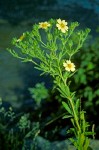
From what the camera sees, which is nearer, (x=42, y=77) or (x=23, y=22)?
(x=42, y=77)

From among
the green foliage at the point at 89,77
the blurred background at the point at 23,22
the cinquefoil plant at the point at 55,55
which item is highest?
the blurred background at the point at 23,22

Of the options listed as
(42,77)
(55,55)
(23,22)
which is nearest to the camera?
(55,55)

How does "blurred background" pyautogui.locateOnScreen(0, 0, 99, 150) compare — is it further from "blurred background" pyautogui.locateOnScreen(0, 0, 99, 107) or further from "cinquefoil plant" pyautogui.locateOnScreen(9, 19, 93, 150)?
"cinquefoil plant" pyautogui.locateOnScreen(9, 19, 93, 150)

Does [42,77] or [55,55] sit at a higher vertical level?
[42,77]

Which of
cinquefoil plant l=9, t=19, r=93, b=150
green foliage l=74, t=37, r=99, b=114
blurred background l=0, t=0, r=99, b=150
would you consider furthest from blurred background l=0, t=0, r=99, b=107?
cinquefoil plant l=9, t=19, r=93, b=150

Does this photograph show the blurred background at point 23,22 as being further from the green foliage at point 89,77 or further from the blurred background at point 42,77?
the green foliage at point 89,77

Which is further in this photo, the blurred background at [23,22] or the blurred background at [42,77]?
the blurred background at [23,22]

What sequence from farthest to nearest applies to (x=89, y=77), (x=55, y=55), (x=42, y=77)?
(x=42, y=77) → (x=89, y=77) → (x=55, y=55)

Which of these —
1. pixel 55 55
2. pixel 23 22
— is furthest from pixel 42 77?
pixel 55 55

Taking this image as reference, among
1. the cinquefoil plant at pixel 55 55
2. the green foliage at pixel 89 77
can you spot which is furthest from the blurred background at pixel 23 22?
the cinquefoil plant at pixel 55 55

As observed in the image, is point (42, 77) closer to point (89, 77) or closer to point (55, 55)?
point (89, 77)
